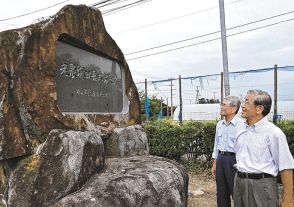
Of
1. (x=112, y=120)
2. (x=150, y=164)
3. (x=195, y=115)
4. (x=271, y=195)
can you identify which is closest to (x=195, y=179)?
(x=112, y=120)

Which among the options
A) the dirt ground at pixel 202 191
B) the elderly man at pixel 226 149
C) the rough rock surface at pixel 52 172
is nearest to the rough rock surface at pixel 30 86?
the rough rock surface at pixel 52 172

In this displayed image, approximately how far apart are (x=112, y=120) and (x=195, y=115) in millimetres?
18413

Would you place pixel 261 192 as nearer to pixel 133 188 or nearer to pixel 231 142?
pixel 133 188

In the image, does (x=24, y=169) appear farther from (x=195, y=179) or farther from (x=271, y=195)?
(x=195, y=179)

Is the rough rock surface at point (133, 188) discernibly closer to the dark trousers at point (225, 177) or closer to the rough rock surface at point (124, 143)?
the rough rock surface at point (124, 143)

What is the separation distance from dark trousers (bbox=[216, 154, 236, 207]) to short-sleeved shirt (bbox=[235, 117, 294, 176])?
1.43 m

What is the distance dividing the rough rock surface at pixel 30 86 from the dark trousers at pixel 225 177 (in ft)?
5.98

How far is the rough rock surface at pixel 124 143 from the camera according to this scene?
14.0 ft

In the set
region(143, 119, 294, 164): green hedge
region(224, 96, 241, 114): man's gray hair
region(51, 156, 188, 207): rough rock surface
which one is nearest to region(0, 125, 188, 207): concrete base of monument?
region(51, 156, 188, 207): rough rock surface

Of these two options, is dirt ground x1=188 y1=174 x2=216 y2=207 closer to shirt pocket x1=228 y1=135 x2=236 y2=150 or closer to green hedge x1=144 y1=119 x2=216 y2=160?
green hedge x1=144 y1=119 x2=216 y2=160

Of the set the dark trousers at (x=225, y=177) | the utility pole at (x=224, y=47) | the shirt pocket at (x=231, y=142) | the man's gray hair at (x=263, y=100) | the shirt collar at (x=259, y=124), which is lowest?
the dark trousers at (x=225, y=177)

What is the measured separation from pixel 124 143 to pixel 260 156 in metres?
1.75

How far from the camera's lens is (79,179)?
10.3 ft

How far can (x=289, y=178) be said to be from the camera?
2.82 m
